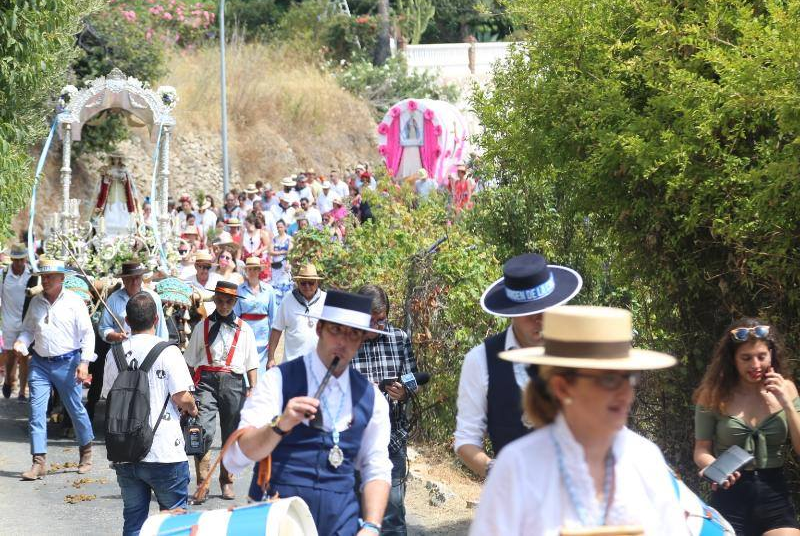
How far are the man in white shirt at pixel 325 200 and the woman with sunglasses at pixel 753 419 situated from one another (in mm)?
19346

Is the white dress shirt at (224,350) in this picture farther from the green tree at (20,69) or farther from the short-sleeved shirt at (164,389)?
the short-sleeved shirt at (164,389)

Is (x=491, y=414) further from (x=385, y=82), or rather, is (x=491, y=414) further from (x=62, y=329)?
(x=385, y=82)

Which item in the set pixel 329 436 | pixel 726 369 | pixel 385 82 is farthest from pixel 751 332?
pixel 385 82

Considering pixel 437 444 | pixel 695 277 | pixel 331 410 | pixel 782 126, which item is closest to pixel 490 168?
pixel 437 444

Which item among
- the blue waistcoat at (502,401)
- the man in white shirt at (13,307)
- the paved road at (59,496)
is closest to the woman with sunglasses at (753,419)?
the blue waistcoat at (502,401)

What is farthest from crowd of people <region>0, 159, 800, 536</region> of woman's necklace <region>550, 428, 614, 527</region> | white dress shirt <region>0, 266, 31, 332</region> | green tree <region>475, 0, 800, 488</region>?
white dress shirt <region>0, 266, 31, 332</region>

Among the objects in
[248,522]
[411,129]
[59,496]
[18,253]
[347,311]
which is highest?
[347,311]

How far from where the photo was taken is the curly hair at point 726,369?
5676 millimetres

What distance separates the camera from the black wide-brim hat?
4.68 meters

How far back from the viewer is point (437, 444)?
10766 mm

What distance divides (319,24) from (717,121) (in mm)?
42410

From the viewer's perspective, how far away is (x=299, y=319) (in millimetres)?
10203

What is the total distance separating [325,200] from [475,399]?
21.5 metres

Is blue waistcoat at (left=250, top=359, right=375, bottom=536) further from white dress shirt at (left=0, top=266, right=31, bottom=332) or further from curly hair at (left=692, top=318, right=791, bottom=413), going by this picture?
white dress shirt at (left=0, top=266, right=31, bottom=332)
